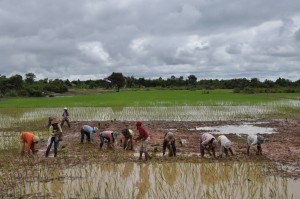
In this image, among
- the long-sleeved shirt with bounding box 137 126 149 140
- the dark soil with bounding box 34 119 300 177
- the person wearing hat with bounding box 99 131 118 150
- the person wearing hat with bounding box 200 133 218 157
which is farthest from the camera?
the person wearing hat with bounding box 99 131 118 150

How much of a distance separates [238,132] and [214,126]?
269 cm

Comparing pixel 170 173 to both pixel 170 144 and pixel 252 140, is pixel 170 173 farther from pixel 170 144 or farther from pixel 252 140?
pixel 252 140

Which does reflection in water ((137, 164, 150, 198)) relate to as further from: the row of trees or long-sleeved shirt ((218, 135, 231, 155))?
the row of trees

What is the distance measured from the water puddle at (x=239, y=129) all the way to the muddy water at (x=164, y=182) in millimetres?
8084

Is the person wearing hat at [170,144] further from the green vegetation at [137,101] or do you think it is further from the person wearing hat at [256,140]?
the green vegetation at [137,101]

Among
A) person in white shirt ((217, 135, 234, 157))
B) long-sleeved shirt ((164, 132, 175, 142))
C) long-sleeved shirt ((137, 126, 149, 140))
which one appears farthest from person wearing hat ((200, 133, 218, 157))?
long-sleeved shirt ((137, 126, 149, 140))

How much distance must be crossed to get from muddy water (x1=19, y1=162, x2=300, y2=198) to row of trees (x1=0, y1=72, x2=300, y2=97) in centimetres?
4754

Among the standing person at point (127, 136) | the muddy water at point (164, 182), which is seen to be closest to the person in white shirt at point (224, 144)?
the muddy water at point (164, 182)

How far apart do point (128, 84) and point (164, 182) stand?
8469 cm

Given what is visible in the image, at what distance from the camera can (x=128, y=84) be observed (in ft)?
308

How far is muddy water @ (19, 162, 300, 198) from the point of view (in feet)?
28.1

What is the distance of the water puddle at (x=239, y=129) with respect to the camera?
1914cm

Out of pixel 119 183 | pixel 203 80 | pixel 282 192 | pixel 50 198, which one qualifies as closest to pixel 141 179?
pixel 119 183

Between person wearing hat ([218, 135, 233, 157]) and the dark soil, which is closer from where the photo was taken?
person wearing hat ([218, 135, 233, 157])
